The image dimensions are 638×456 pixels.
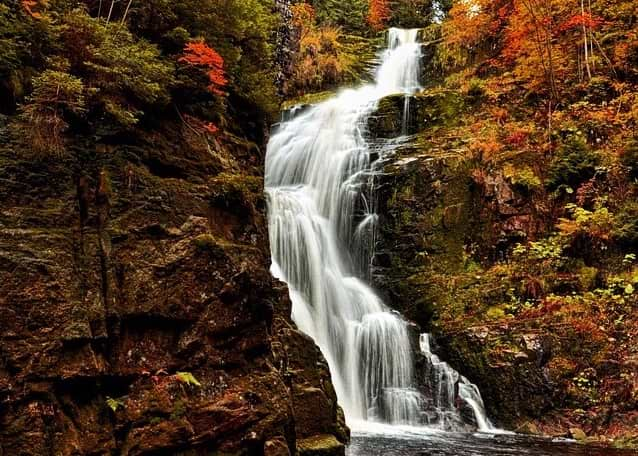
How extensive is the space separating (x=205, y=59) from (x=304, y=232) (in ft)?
27.1

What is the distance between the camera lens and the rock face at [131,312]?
467 cm

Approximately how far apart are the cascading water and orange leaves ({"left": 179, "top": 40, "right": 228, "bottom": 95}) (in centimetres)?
634

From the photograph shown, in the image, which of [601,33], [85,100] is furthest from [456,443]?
[601,33]

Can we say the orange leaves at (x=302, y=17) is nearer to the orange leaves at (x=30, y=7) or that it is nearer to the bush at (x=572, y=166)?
the bush at (x=572, y=166)

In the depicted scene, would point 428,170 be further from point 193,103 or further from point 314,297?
point 193,103

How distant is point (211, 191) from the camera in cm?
674

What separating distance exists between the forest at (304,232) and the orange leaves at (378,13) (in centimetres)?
864

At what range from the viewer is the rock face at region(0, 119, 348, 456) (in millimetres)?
4668

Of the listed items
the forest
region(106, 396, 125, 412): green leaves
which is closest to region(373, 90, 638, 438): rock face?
the forest

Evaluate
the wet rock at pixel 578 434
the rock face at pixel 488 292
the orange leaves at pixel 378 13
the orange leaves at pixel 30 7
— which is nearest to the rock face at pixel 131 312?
the orange leaves at pixel 30 7

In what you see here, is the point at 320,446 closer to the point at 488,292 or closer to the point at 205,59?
the point at 205,59

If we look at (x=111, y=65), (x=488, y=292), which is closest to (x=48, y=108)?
(x=111, y=65)

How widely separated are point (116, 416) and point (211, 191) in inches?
110

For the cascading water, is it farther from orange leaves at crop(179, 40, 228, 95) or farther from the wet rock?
orange leaves at crop(179, 40, 228, 95)
